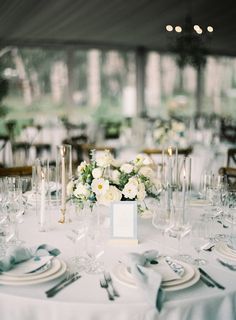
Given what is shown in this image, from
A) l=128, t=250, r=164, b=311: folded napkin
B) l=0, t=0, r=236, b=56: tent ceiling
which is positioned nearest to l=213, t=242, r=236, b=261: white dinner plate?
l=128, t=250, r=164, b=311: folded napkin

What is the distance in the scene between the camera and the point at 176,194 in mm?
2281

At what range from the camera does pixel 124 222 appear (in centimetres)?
197

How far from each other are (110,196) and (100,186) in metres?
0.06

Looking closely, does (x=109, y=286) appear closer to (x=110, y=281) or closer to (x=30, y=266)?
(x=110, y=281)

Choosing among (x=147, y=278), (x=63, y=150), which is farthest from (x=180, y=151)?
(x=147, y=278)

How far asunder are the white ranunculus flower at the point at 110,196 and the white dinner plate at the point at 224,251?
47cm

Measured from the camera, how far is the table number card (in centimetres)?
195

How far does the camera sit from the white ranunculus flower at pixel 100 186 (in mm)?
1994

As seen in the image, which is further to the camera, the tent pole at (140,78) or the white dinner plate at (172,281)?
the tent pole at (140,78)

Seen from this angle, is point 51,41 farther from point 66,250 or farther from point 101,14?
point 66,250

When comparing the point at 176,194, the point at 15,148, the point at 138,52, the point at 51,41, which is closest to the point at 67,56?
the point at 51,41

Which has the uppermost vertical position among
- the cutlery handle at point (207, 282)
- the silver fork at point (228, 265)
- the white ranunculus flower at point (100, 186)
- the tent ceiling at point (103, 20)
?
the tent ceiling at point (103, 20)

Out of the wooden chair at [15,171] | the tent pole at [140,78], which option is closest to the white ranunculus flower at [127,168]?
the wooden chair at [15,171]

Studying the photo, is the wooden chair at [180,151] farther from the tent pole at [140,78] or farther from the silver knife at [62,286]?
the tent pole at [140,78]
